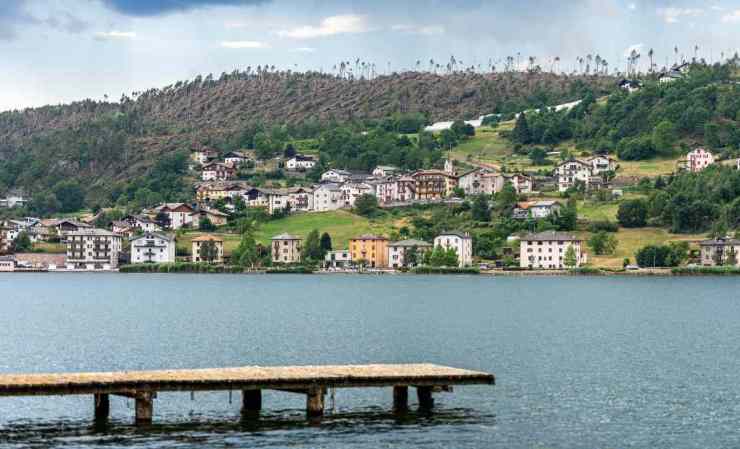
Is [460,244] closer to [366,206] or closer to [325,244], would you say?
[325,244]

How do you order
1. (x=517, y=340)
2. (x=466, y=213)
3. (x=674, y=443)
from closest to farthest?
(x=674, y=443) → (x=517, y=340) → (x=466, y=213)

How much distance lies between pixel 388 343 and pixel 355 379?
25506 millimetres


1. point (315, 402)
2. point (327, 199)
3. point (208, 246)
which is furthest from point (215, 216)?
point (315, 402)

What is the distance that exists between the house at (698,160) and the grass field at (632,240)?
115 ft

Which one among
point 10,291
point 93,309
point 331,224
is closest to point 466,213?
point 331,224

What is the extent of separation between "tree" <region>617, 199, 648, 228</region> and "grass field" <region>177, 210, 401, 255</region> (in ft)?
105

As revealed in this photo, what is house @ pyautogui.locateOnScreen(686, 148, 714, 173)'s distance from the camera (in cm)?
19638

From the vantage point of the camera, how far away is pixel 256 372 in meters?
44.0

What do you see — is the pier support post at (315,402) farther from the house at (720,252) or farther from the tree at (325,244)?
the tree at (325,244)

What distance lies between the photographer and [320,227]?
603 feet

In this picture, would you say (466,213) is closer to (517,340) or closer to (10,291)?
(10,291)

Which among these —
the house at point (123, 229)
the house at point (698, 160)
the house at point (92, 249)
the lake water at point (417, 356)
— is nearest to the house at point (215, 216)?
the house at point (123, 229)

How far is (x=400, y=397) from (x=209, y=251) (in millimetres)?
132768

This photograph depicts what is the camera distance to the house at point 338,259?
562ft
